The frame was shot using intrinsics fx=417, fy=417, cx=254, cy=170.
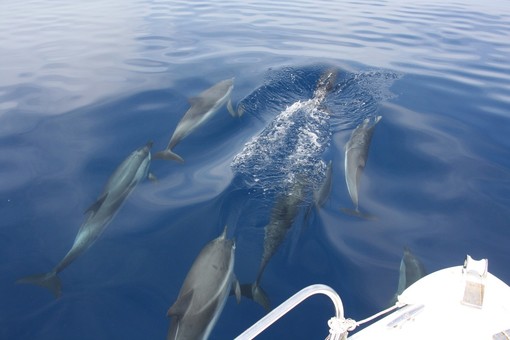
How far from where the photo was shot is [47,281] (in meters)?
5.12

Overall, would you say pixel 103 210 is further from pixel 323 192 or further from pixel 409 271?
pixel 409 271

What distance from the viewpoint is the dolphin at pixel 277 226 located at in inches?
198

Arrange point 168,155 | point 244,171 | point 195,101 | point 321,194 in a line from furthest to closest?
point 195,101 < point 168,155 < point 244,171 < point 321,194

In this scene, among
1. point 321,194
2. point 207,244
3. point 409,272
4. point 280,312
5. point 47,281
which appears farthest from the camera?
point 321,194

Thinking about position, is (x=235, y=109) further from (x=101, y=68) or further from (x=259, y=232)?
(x=101, y=68)

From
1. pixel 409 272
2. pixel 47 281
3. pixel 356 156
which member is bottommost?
pixel 47 281

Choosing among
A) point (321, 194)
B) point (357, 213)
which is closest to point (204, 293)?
point (321, 194)

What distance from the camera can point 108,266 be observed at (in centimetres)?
552

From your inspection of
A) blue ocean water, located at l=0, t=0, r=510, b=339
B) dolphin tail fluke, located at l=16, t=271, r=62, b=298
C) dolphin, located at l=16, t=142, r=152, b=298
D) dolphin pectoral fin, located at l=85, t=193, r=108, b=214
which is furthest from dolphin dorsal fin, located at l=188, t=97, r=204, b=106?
dolphin tail fluke, located at l=16, t=271, r=62, b=298

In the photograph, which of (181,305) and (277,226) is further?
(277,226)

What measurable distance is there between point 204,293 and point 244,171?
298 cm

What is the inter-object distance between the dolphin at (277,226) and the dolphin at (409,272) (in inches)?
62.5

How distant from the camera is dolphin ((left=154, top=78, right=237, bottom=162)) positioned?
7664 millimetres

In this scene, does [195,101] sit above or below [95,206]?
→ above
